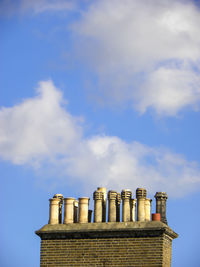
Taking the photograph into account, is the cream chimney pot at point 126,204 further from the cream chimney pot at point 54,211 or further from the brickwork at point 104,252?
the cream chimney pot at point 54,211

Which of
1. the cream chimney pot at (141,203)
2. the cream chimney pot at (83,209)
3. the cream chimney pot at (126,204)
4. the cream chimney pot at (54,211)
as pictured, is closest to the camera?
the cream chimney pot at (141,203)

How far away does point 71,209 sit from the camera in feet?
87.6

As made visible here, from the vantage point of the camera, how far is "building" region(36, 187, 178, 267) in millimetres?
25188

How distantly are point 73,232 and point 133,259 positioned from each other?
2405 millimetres

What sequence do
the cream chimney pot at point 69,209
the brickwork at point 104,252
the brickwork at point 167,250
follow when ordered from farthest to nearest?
the cream chimney pot at point 69,209 < the brickwork at point 167,250 < the brickwork at point 104,252

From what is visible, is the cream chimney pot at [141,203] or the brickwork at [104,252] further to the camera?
the cream chimney pot at [141,203]

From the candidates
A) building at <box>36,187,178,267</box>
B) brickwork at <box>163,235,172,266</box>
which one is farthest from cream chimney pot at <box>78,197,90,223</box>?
brickwork at <box>163,235,172,266</box>

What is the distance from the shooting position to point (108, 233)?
25641mm

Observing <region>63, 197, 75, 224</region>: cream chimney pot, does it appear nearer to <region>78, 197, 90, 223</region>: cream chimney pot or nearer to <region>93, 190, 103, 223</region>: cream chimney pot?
<region>78, 197, 90, 223</region>: cream chimney pot

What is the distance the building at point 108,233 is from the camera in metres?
25.2

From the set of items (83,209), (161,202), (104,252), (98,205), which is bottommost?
(104,252)

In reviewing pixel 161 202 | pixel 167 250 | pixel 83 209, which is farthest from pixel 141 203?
pixel 83 209

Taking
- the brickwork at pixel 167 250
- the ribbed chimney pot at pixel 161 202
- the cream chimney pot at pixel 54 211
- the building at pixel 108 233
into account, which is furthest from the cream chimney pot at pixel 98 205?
the brickwork at pixel 167 250

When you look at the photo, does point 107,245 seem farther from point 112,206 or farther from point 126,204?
point 126,204
